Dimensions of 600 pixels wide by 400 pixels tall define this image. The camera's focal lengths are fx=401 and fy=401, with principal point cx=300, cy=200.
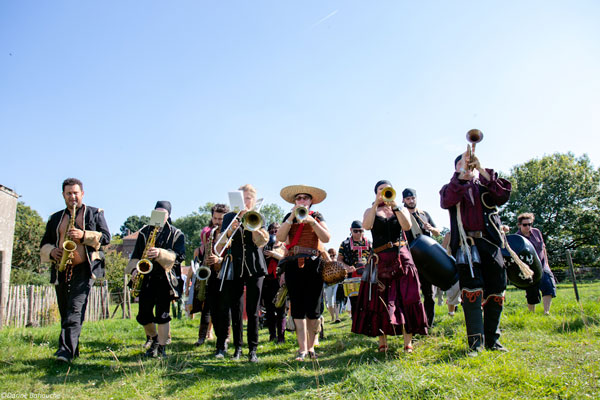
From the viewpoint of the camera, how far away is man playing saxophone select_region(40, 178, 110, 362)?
15.7ft

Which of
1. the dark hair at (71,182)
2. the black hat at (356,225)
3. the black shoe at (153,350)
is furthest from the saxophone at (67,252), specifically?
the black hat at (356,225)

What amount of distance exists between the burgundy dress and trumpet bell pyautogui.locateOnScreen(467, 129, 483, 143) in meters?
1.29

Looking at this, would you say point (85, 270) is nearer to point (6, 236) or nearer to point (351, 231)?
point (351, 231)

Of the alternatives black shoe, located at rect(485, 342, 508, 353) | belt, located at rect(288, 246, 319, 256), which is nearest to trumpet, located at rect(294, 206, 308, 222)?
belt, located at rect(288, 246, 319, 256)

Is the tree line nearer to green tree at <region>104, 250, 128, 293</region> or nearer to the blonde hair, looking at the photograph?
green tree at <region>104, 250, 128, 293</region>

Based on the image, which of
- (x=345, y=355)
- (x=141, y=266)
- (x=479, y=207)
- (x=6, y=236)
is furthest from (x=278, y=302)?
(x=6, y=236)

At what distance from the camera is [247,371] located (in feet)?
14.5

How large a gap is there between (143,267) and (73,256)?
0.82 m

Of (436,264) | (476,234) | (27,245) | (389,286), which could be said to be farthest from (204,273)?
(27,245)

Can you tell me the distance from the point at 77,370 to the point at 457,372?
3.93 metres

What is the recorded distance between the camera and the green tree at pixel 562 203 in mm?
34188

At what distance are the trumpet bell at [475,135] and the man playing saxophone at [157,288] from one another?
3947 mm

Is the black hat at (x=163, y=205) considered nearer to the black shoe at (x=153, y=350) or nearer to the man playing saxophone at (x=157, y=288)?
the man playing saxophone at (x=157, y=288)

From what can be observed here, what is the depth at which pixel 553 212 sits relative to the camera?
35.8m
